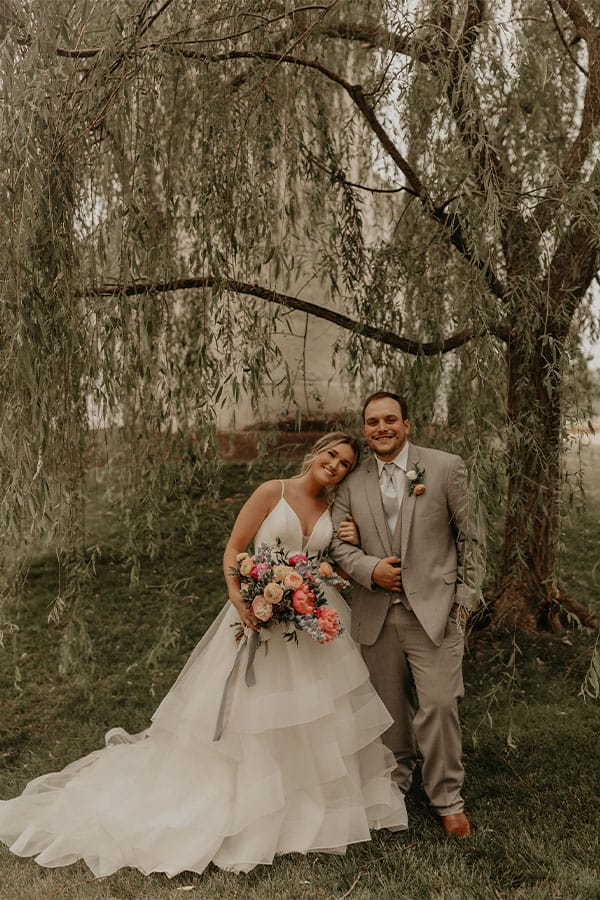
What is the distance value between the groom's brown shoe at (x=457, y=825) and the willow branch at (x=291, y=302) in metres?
1.83

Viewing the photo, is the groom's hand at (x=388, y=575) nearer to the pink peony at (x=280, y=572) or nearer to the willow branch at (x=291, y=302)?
the pink peony at (x=280, y=572)

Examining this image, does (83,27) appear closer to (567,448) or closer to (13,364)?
(13,364)

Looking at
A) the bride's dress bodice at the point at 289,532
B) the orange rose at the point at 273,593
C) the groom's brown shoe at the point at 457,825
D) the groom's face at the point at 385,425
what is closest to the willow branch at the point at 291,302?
the groom's face at the point at 385,425

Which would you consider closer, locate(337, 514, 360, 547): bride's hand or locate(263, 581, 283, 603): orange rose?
locate(263, 581, 283, 603): orange rose

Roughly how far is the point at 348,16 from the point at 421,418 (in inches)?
81.9

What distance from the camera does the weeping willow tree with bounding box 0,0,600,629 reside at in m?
2.98

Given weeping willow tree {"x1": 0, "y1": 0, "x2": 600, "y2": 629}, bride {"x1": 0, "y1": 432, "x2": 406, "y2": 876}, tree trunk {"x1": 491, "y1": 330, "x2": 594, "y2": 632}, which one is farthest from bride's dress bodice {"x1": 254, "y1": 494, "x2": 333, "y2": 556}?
tree trunk {"x1": 491, "y1": 330, "x2": 594, "y2": 632}

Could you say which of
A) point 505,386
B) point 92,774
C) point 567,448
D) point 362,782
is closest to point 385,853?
point 362,782

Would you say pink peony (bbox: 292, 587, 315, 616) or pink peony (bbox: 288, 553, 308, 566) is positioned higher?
pink peony (bbox: 288, 553, 308, 566)

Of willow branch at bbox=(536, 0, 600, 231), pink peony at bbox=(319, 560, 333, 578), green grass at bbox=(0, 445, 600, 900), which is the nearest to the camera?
green grass at bbox=(0, 445, 600, 900)

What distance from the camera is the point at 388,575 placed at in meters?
3.04

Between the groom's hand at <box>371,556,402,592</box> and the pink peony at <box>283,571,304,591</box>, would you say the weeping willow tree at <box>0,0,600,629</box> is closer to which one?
the groom's hand at <box>371,556,402,592</box>

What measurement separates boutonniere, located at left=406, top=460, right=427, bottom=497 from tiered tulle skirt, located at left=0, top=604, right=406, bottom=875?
676 millimetres

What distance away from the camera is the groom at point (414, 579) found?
3.00 meters
